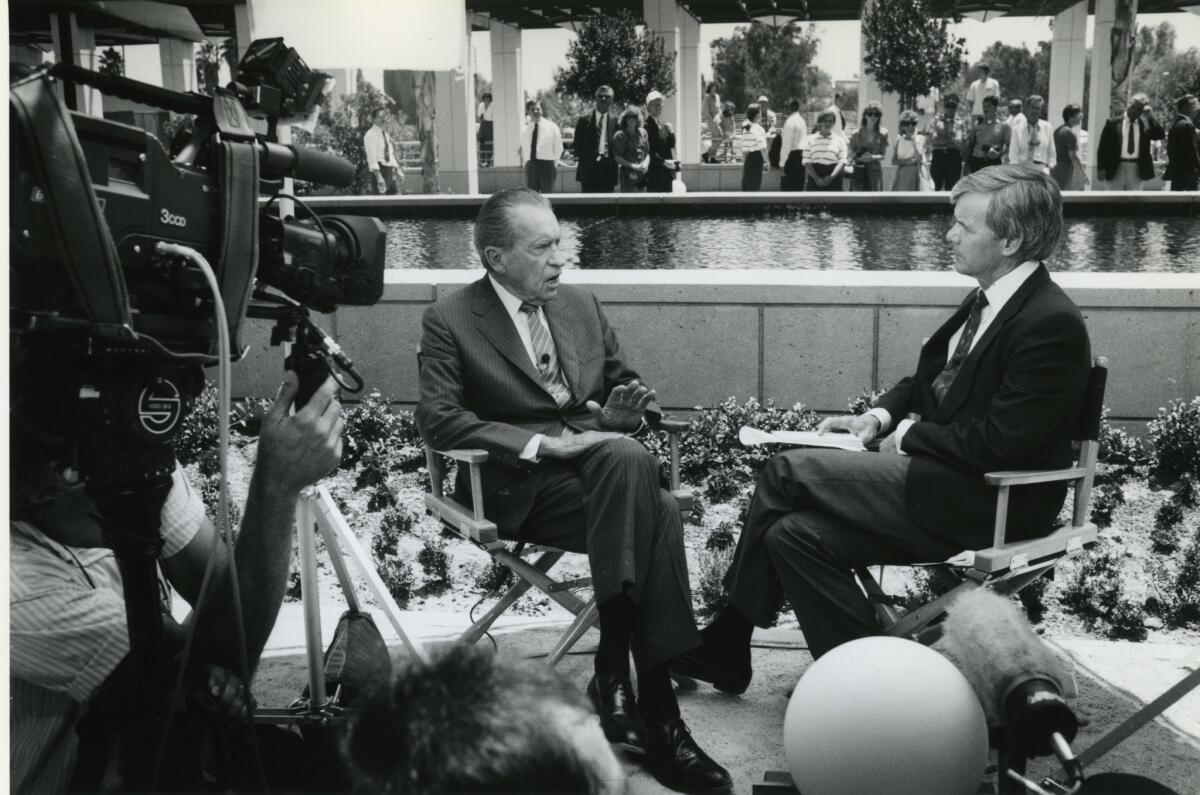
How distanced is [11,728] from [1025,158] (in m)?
13.0

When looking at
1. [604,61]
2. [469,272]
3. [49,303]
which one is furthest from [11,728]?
[604,61]

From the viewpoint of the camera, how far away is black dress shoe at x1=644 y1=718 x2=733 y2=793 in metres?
2.73

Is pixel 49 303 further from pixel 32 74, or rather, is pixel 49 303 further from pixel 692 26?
pixel 692 26

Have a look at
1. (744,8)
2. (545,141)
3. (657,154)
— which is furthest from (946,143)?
(545,141)

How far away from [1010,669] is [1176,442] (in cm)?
351

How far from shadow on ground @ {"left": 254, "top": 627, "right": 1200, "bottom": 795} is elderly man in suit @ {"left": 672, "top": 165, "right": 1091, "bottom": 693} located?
277 mm

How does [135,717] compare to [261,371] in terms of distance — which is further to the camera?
[261,371]

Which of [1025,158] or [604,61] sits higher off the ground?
[604,61]

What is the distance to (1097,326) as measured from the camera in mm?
4984

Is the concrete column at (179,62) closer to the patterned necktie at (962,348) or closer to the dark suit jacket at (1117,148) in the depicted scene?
the patterned necktie at (962,348)

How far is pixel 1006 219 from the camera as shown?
3008 millimetres

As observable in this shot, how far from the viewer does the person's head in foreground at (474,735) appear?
95 centimetres

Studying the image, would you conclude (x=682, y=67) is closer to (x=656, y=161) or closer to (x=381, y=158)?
(x=656, y=161)

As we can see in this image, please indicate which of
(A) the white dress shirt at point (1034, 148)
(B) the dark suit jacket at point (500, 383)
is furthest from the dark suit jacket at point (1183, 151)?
(B) the dark suit jacket at point (500, 383)
